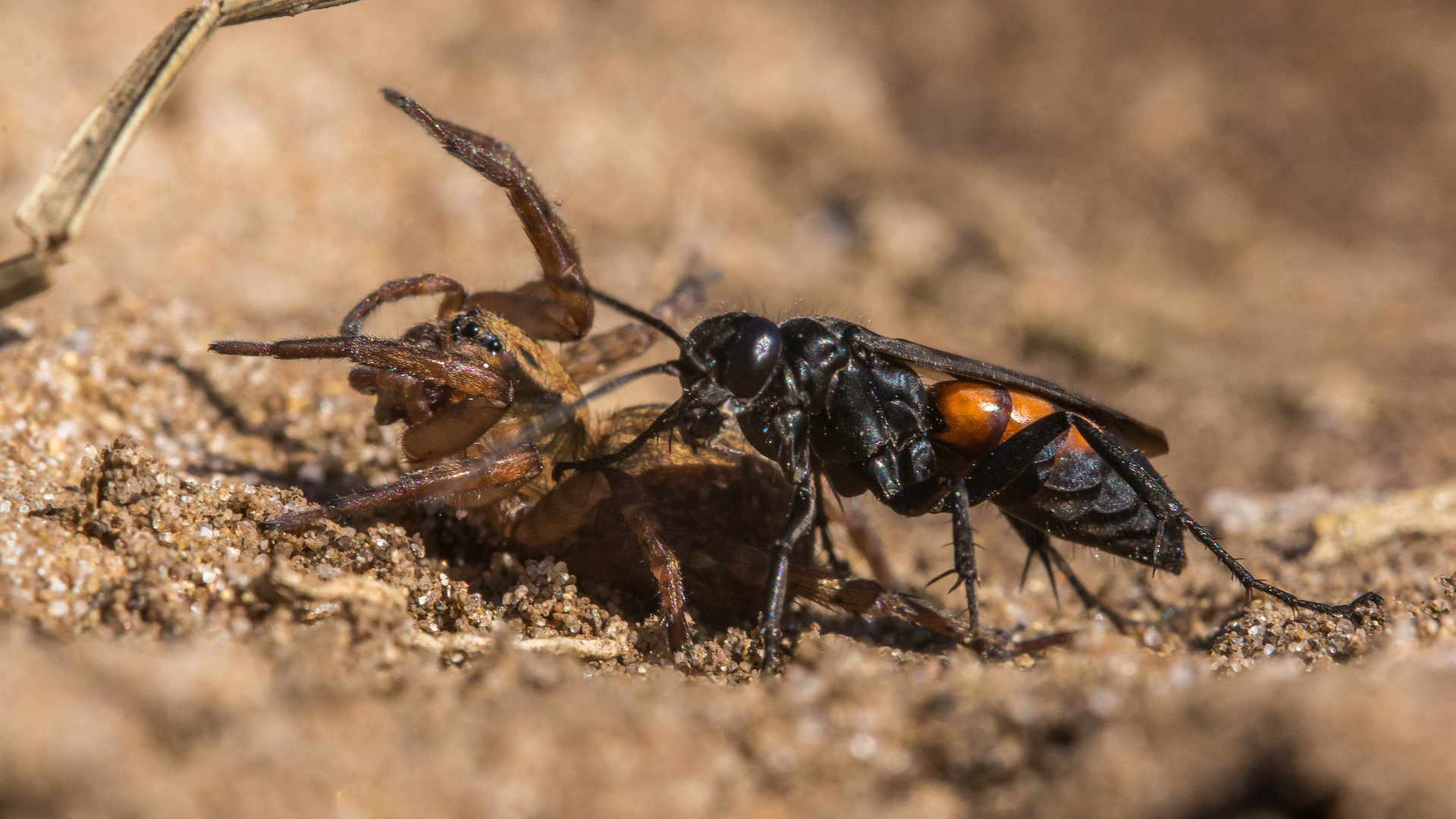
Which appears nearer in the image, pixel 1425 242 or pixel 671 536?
pixel 671 536

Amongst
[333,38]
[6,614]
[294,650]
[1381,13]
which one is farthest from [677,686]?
[1381,13]

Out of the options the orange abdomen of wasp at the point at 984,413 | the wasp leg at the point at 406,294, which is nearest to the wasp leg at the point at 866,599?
the orange abdomen of wasp at the point at 984,413

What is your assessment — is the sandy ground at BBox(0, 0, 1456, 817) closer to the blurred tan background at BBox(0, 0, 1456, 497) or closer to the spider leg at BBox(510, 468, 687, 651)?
the blurred tan background at BBox(0, 0, 1456, 497)

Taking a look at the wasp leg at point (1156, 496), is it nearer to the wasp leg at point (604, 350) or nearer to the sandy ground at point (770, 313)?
the sandy ground at point (770, 313)

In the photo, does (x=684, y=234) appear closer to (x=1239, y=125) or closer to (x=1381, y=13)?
(x=1239, y=125)

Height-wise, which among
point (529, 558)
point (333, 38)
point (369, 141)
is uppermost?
point (333, 38)

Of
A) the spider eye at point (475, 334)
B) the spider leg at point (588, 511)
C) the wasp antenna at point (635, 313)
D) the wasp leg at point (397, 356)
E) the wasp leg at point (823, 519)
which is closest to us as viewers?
the wasp antenna at point (635, 313)
